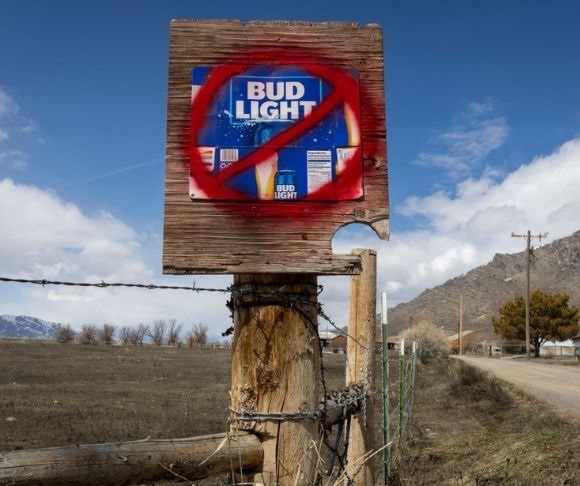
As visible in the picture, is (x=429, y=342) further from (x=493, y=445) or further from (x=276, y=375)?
(x=276, y=375)

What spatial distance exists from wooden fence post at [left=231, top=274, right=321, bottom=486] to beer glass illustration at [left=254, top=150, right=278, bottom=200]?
11.7 inches

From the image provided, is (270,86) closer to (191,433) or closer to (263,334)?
(263,334)

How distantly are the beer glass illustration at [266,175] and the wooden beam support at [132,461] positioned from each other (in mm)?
857

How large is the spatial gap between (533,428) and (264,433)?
8410 mm

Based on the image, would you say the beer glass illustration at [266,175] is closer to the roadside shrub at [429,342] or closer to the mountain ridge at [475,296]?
the roadside shrub at [429,342]

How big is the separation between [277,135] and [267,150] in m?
0.07

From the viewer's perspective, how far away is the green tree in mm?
53406

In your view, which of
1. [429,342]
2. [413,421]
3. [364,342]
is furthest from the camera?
[429,342]

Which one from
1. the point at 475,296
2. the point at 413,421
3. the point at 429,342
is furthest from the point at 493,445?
the point at 475,296

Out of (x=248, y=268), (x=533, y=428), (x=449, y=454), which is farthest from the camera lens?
(x=533, y=428)

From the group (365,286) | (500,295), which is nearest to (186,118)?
(365,286)

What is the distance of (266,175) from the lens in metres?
2.29

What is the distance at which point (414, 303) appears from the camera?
606 feet

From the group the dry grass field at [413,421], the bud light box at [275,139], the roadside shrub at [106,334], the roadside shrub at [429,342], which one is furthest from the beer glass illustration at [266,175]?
the roadside shrub at [106,334]
